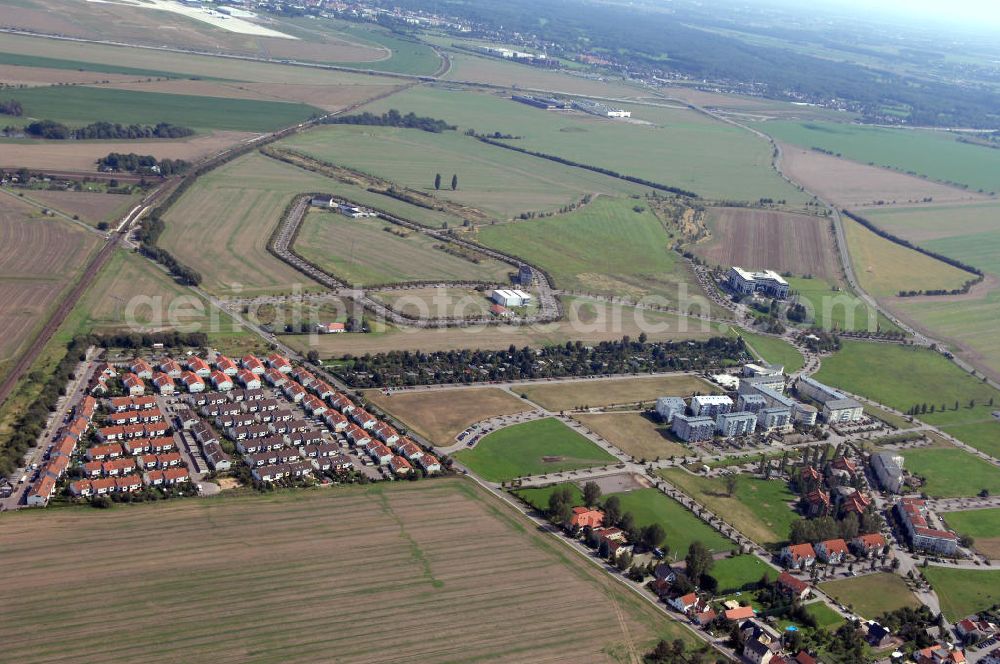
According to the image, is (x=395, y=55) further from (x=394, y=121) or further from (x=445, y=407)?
(x=445, y=407)

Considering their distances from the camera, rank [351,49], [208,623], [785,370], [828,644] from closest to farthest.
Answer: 1. [208,623]
2. [828,644]
3. [785,370]
4. [351,49]

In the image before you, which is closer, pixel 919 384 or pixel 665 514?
pixel 665 514

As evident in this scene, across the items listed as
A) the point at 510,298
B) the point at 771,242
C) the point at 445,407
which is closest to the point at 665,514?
the point at 445,407

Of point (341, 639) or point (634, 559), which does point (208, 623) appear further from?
point (634, 559)

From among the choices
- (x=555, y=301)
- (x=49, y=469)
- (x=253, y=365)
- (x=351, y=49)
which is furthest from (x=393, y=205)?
(x=351, y=49)

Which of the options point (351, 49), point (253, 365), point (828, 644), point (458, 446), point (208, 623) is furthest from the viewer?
point (351, 49)

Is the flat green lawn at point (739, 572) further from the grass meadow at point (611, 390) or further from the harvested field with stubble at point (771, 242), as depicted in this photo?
the harvested field with stubble at point (771, 242)
